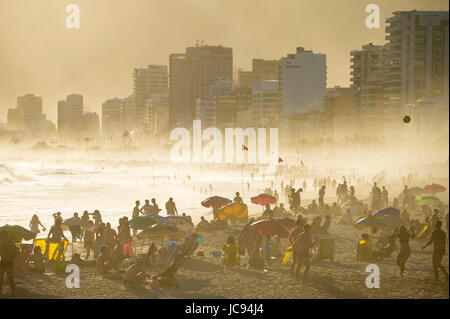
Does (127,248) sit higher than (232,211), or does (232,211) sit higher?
(232,211)

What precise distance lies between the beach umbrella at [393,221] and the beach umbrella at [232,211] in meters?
7.66

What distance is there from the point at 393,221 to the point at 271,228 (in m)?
4.20

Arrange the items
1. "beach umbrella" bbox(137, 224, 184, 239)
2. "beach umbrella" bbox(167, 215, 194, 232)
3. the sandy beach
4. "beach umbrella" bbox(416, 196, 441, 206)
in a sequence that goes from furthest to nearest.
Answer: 1. "beach umbrella" bbox(416, 196, 441, 206)
2. "beach umbrella" bbox(167, 215, 194, 232)
3. "beach umbrella" bbox(137, 224, 184, 239)
4. the sandy beach

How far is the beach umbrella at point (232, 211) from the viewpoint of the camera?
24483mm

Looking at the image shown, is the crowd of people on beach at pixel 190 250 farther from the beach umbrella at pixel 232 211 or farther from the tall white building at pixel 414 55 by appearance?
the tall white building at pixel 414 55

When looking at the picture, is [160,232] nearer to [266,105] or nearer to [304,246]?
[304,246]

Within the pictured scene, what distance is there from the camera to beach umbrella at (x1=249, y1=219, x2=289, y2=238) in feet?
53.5

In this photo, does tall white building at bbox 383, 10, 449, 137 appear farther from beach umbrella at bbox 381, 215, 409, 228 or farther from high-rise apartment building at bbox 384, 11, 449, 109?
beach umbrella at bbox 381, 215, 409, 228

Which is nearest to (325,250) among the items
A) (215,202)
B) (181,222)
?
(181,222)

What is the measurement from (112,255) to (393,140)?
9142 centimetres

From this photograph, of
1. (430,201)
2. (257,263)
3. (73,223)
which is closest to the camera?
(257,263)

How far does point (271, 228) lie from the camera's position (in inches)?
647

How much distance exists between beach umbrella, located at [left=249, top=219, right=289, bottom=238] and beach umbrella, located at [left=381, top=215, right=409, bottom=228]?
11.9 feet

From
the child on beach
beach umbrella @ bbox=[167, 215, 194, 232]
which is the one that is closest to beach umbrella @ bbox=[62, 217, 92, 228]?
beach umbrella @ bbox=[167, 215, 194, 232]
